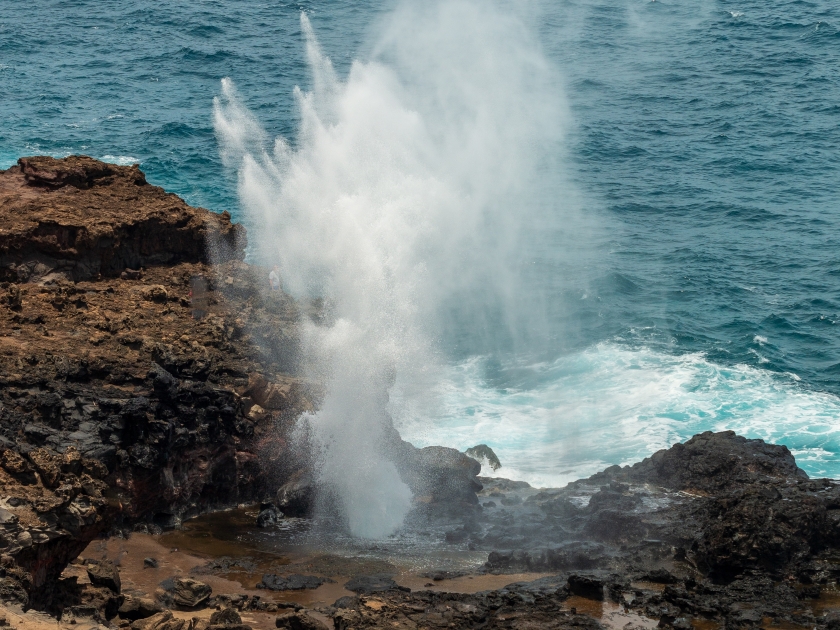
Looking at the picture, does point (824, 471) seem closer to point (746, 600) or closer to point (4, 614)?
point (746, 600)

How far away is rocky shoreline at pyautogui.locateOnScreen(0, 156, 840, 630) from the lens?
14.8m

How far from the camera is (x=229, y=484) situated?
20391 mm

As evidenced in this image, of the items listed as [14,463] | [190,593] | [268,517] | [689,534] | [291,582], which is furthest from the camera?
[268,517]

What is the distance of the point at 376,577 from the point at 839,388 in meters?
17.2

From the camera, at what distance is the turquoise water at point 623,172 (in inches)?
1100

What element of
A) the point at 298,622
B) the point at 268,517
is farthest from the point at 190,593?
the point at 268,517

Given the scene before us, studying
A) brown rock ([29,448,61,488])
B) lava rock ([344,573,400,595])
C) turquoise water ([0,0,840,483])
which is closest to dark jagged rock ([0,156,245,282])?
turquoise water ([0,0,840,483])

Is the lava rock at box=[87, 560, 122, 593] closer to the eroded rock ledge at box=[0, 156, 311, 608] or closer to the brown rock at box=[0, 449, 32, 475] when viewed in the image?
the eroded rock ledge at box=[0, 156, 311, 608]

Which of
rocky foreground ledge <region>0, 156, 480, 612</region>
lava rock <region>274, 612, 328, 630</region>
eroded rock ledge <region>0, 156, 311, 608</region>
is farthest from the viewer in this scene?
rocky foreground ledge <region>0, 156, 480, 612</region>

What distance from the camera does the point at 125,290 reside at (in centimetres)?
2245

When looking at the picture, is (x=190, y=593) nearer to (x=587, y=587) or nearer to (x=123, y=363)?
(x=123, y=363)

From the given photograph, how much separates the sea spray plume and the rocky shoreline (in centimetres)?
93

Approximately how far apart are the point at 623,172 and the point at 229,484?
96.2 ft

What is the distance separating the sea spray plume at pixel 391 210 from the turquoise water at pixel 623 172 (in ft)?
4.77
